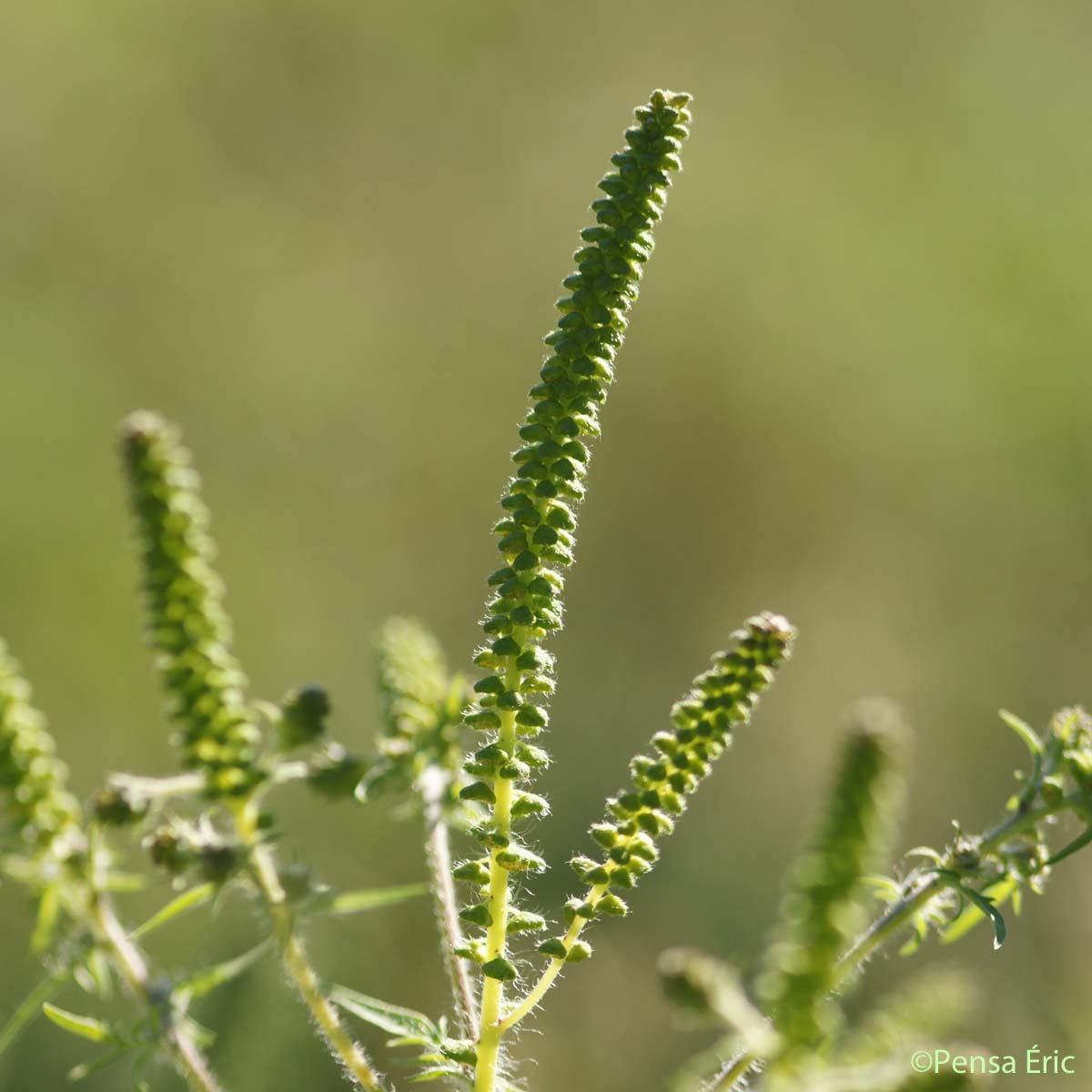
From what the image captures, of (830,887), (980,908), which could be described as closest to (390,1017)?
(980,908)

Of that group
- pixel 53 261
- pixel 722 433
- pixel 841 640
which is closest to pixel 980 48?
pixel 722 433

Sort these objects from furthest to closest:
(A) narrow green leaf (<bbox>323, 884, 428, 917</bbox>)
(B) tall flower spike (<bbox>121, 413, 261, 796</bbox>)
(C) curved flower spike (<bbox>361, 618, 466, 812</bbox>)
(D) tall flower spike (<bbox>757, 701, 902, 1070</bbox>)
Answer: (C) curved flower spike (<bbox>361, 618, 466, 812</bbox>) → (A) narrow green leaf (<bbox>323, 884, 428, 917</bbox>) → (B) tall flower spike (<bbox>121, 413, 261, 796</bbox>) → (D) tall flower spike (<bbox>757, 701, 902, 1070</bbox>)

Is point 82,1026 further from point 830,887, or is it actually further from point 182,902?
point 830,887

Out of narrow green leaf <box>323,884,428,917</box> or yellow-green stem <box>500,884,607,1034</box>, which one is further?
narrow green leaf <box>323,884,428,917</box>

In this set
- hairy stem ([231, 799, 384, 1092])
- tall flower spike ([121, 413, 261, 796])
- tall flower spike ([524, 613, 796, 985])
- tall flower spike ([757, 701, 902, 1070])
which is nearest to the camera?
tall flower spike ([757, 701, 902, 1070])

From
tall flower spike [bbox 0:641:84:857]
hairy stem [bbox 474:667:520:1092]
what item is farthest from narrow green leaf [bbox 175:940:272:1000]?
hairy stem [bbox 474:667:520:1092]

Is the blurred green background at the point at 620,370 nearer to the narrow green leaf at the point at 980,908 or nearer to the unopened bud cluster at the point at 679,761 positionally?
the narrow green leaf at the point at 980,908

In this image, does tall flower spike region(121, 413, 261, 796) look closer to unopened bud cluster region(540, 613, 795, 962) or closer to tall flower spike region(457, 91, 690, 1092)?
tall flower spike region(457, 91, 690, 1092)
